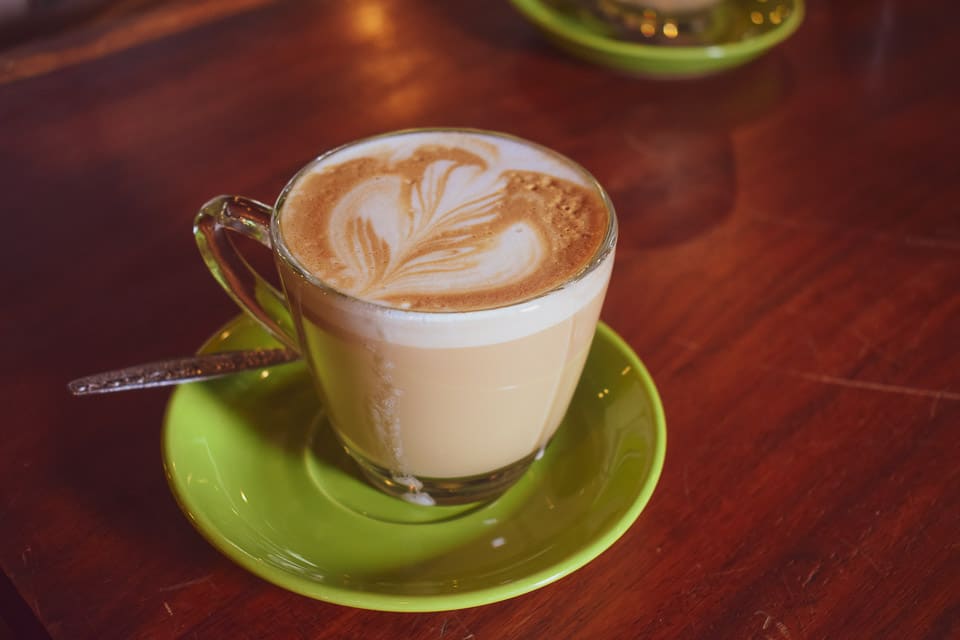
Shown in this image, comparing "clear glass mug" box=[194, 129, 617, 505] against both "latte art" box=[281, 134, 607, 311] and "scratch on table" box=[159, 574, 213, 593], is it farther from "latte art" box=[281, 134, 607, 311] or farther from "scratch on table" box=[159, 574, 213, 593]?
"scratch on table" box=[159, 574, 213, 593]

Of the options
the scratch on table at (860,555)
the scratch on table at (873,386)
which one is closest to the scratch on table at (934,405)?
the scratch on table at (873,386)

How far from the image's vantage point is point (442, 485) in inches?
28.1

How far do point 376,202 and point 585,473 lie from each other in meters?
0.25

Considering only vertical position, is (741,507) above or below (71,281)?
below

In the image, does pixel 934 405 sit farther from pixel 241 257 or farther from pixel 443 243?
pixel 241 257

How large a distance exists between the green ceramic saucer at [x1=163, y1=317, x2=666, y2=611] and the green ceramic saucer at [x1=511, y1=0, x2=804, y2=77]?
1.79 feet

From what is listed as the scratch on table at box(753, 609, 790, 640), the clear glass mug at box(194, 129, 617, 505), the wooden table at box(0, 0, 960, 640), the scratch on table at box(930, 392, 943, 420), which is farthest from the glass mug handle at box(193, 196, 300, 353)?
the scratch on table at box(930, 392, 943, 420)

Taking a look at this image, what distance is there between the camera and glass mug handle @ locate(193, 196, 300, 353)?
69cm

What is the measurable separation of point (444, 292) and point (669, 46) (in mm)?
795

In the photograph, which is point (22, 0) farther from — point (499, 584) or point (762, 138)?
point (499, 584)

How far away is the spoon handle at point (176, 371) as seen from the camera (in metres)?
0.72

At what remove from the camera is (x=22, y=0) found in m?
2.06

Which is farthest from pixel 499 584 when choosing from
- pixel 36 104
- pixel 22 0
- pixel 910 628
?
pixel 22 0

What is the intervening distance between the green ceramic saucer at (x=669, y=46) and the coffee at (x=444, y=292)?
0.53 meters
